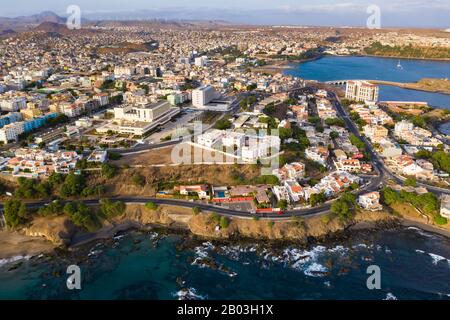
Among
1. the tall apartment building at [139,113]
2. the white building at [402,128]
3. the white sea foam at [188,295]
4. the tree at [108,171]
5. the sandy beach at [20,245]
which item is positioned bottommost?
the white sea foam at [188,295]

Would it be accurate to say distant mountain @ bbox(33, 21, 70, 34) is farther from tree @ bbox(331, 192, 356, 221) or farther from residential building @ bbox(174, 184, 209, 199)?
tree @ bbox(331, 192, 356, 221)

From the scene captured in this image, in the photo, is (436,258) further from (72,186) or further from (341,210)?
(72,186)

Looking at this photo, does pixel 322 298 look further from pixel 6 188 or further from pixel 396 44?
pixel 396 44

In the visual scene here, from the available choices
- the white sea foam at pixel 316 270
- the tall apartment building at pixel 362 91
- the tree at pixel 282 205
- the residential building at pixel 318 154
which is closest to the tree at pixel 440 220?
the white sea foam at pixel 316 270

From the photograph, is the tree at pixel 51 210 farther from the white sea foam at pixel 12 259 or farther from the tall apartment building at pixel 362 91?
the tall apartment building at pixel 362 91

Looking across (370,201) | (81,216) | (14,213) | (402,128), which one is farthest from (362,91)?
(14,213)

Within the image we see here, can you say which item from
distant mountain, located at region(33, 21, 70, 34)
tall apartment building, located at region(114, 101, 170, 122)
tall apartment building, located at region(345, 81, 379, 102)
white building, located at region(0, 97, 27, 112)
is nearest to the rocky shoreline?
tall apartment building, located at region(114, 101, 170, 122)
